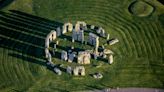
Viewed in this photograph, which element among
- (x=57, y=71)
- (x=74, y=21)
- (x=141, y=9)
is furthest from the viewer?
(x=141, y=9)

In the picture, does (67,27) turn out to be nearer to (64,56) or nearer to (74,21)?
(74,21)

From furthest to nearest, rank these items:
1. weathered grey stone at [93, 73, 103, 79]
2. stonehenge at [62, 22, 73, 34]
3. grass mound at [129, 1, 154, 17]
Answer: grass mound at [129, 1, 154, 17] < stonehenge at [62, 22, 73, 34] < weathered grey stone at [93, 73, 103, 79]

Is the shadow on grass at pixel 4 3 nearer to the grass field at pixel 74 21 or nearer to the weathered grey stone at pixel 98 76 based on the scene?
the grass field at pixel 74 21

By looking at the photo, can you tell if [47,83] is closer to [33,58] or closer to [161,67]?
[33,58]

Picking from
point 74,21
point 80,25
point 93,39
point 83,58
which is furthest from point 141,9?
point 83,58

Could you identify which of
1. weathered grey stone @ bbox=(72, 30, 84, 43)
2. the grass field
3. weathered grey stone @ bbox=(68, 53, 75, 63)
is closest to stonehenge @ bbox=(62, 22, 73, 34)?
weathered grey stone @ bbox=(72, 30, 84, 43)

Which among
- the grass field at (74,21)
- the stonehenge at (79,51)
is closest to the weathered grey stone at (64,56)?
the stonehenge at (79,51)

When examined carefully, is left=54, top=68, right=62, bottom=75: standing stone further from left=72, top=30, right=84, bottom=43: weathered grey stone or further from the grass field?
left=72, top=30, right=84, bottom=43: weathered grey stone
